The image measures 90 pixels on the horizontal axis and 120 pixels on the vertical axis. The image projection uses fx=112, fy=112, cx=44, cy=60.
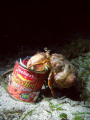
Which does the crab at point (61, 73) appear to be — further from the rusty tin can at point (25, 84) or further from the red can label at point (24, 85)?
the red can label at point (24, 85)

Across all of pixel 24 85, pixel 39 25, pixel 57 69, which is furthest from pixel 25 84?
pixel 39 25

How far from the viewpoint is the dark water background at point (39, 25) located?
13.2 feet

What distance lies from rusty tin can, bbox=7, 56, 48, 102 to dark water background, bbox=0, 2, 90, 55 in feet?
7.67

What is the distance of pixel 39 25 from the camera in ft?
15.1

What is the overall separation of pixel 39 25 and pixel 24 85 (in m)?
3.36

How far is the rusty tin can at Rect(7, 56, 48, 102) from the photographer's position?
174 cm

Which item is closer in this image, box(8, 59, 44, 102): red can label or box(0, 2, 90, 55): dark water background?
box(8, 59, 44, 102): red can label

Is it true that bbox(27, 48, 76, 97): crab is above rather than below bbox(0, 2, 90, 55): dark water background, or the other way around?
below

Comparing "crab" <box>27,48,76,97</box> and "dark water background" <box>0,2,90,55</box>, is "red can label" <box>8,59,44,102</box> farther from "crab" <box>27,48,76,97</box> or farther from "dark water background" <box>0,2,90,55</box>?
"dark water background" <box>0,2,90,55</box>

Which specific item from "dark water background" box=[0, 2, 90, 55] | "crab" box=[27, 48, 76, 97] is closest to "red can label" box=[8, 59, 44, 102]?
"crab" box=[27, 48, 76, 97]

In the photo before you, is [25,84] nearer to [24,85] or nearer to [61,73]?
[24,85]

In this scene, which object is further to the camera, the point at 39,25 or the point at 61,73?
the point at 39,25

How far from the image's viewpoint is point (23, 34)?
14.3 ft

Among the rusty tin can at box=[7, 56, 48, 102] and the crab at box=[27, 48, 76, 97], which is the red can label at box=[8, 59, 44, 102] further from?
the crab at box=[27, 48, 76, 97]
